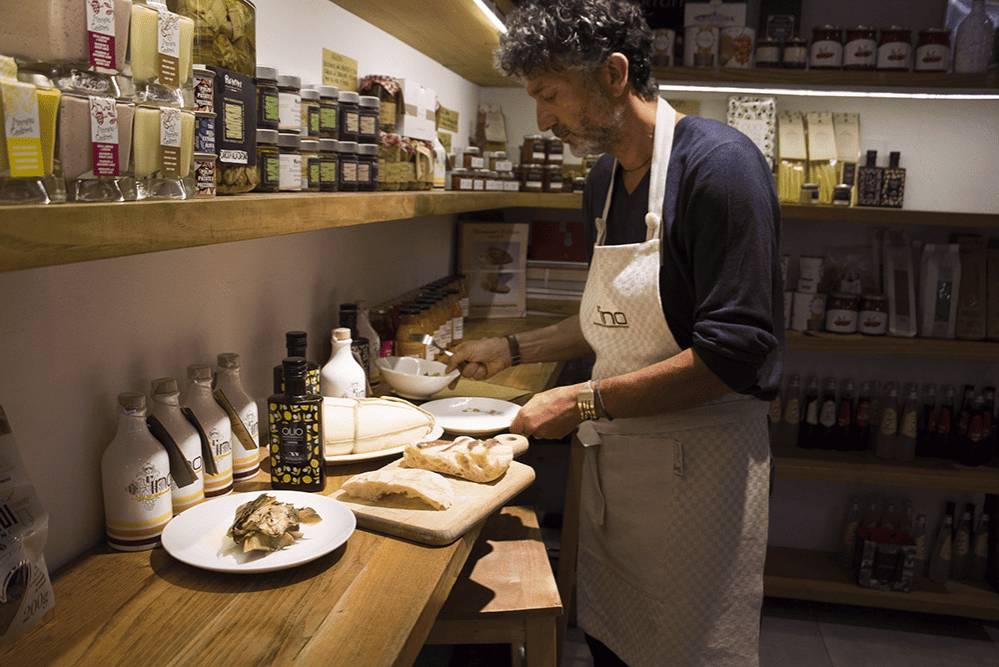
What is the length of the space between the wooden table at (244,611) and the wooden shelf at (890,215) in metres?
2.22

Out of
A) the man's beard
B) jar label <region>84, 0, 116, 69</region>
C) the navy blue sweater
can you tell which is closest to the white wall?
jar label <region>84, 0, 116, 69</region>

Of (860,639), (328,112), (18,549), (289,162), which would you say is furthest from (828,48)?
(18,549)

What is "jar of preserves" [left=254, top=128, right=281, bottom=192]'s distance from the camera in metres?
1.22

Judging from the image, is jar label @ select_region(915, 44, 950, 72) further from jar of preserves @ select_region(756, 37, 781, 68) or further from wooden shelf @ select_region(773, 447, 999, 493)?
wooden shelf @ select_region(773, 447, 999, 493)

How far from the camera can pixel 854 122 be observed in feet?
10.3

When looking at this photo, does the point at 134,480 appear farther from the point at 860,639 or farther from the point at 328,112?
the point at 860,639

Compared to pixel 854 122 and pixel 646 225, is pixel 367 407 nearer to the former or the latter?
pixel 646 225

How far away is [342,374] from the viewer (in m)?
1.65

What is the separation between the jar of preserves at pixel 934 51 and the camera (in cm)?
280

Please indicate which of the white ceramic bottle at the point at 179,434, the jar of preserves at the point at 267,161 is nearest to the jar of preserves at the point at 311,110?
the jar of preserves at the point at 267,161

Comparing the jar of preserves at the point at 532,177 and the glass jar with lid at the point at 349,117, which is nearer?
the glass jar with lid at the point at 349,117

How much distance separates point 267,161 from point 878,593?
9.75 feet

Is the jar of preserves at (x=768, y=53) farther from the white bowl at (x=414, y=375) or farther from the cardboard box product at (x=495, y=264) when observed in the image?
the white bowl at (x=414, y=375)

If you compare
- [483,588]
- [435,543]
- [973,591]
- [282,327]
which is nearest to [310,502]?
[435,543]
